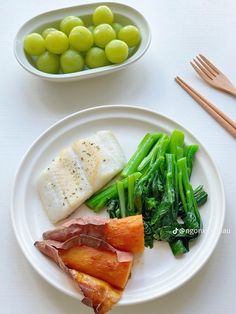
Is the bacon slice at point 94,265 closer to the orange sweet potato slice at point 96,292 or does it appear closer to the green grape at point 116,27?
the orange sweet potato slice at point 96,292

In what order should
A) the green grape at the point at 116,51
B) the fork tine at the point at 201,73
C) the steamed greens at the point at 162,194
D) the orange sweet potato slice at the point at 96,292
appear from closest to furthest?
the orange sweet potato slice at the point at 96,292 < the steamed greens at the point at 162,194 < the green grape at the point at 116,51 < the fork tine at the point at 201,73

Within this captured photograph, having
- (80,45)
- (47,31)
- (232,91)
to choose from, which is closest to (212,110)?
(232,91)

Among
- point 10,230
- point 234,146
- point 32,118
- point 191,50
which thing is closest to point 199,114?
point 234,146

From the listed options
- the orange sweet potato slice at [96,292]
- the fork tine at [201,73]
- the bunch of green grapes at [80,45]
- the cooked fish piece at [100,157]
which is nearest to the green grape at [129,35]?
the bunch of green grapes at [80,45]

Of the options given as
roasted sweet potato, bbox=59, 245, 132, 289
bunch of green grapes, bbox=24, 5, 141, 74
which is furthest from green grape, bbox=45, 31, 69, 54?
roasted sweet potato, bbox=59, 245, 132, 289

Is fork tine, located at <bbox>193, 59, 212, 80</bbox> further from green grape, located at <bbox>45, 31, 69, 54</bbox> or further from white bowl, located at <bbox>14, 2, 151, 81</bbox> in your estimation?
green grape, located at <bbox>45, 31, 69, 54</bbox>

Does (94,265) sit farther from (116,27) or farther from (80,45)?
(116,27)
